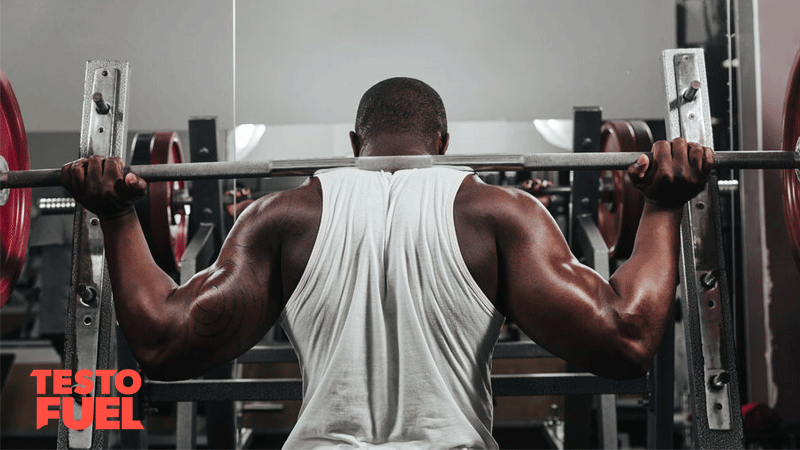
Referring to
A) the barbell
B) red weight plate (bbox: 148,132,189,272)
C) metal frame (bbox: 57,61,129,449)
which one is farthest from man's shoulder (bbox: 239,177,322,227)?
red weight plate (bbox: 148,132,189,272)

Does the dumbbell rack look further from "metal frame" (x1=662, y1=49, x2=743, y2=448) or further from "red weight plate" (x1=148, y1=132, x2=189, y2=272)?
"red weight plate" (x1=148, y1=132, x2=189, y2=272)

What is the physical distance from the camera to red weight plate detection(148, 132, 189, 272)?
2135 mm

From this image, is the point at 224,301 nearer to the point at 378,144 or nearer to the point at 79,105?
the point at 378,144

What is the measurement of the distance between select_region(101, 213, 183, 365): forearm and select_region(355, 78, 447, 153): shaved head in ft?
1.44

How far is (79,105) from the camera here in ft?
9.25

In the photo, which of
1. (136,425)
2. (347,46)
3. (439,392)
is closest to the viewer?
(439,392)

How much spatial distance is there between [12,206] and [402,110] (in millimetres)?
1065

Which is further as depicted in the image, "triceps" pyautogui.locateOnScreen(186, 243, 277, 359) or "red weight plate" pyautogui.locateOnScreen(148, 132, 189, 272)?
"red weight plate" pyautogui.locateOnScreen(148, 132, 189, 272)

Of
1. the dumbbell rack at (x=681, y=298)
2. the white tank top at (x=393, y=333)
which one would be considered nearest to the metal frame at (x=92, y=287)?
the dumbbell rack at (x=681, y=298)

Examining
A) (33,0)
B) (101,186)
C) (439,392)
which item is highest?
(33,0)

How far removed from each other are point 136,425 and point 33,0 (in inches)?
72.3

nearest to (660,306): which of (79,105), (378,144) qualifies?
(378,144)

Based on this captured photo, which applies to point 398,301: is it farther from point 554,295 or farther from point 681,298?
point 681,298

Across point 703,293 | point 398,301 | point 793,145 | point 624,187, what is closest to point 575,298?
point 398,301
